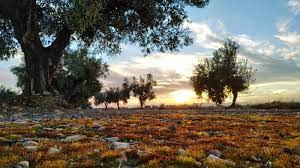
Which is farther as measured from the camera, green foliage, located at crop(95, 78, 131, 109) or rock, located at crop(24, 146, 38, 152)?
green foliage, located at crop(95, 78, 131, 109)

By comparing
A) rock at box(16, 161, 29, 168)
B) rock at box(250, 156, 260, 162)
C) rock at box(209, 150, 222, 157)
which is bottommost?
rock at box(250, 156, 260, 162)

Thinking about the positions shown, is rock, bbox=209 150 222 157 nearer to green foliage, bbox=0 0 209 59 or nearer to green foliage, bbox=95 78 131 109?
green foliage, bbox=0 0 209 59

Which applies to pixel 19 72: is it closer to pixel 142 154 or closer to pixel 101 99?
pixel 101 99

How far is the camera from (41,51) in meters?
42.4

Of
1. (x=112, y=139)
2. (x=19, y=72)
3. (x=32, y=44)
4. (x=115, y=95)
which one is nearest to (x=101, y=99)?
(x=115, y=95)

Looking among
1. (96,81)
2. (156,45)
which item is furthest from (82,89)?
(156,45)

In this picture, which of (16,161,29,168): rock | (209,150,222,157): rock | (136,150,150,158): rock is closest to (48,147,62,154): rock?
(16,161,29,168): rock

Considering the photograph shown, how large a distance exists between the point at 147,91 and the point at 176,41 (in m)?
76.1

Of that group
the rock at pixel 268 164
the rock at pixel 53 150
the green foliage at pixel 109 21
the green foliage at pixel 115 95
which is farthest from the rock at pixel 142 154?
the green foliage at pixel 115 95

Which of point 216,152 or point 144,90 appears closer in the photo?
point 216,152

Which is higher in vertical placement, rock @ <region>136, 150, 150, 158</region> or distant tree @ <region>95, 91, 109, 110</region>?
distant tree @ <region>95, 91, 109, 110</region>

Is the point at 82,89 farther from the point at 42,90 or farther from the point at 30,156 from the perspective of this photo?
the point at 30,156

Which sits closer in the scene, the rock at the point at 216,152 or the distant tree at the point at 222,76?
the rock at the point at 216,152

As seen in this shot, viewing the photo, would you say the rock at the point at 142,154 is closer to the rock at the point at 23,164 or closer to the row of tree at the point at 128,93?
the rock at the point at 23,164
